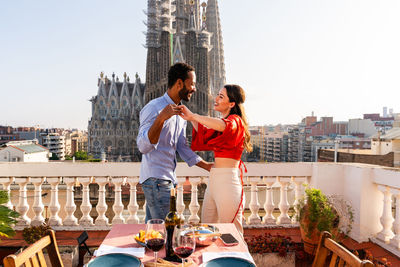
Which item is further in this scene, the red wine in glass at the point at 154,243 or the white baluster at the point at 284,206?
the white baluster at the point at 284,206

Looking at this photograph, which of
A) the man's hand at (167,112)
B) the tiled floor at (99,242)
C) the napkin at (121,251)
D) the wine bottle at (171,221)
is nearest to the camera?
the wine bottle at (171,221)

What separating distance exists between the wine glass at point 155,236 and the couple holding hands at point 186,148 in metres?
0.67

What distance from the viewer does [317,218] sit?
2.79 m

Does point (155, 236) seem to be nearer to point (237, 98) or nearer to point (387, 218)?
point (237, 98)

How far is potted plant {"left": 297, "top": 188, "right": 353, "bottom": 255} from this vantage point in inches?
108

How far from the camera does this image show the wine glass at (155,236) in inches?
53.9

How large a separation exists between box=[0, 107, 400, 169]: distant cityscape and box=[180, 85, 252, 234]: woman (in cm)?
2422

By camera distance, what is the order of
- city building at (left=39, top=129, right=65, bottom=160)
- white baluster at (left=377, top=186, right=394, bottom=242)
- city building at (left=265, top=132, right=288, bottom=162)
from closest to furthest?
1. white baluster at (left=377, top=186, right=394, bottom=242)
2. city building at (left=265, top=132, right=288, bottom=162)
3. city building at (left=39, top=129, right=65, bottom=160)

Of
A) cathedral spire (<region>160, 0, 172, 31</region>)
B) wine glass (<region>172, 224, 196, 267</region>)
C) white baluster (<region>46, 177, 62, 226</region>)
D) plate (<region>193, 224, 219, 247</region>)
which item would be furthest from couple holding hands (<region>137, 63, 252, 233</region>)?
cathedral spire (<region>160, 0, 172, 31</region>)

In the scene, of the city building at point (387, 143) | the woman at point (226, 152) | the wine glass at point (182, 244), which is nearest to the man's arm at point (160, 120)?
the woman at point (226, 152)

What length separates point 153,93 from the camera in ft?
158

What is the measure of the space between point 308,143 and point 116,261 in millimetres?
61784

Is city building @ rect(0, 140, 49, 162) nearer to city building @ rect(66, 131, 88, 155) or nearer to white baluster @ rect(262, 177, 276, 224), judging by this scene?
white baluster @ rect(262, 177, 276, 224)

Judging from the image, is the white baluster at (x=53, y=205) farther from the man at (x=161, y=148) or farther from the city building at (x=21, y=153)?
the city building at (x=21, y=153)
